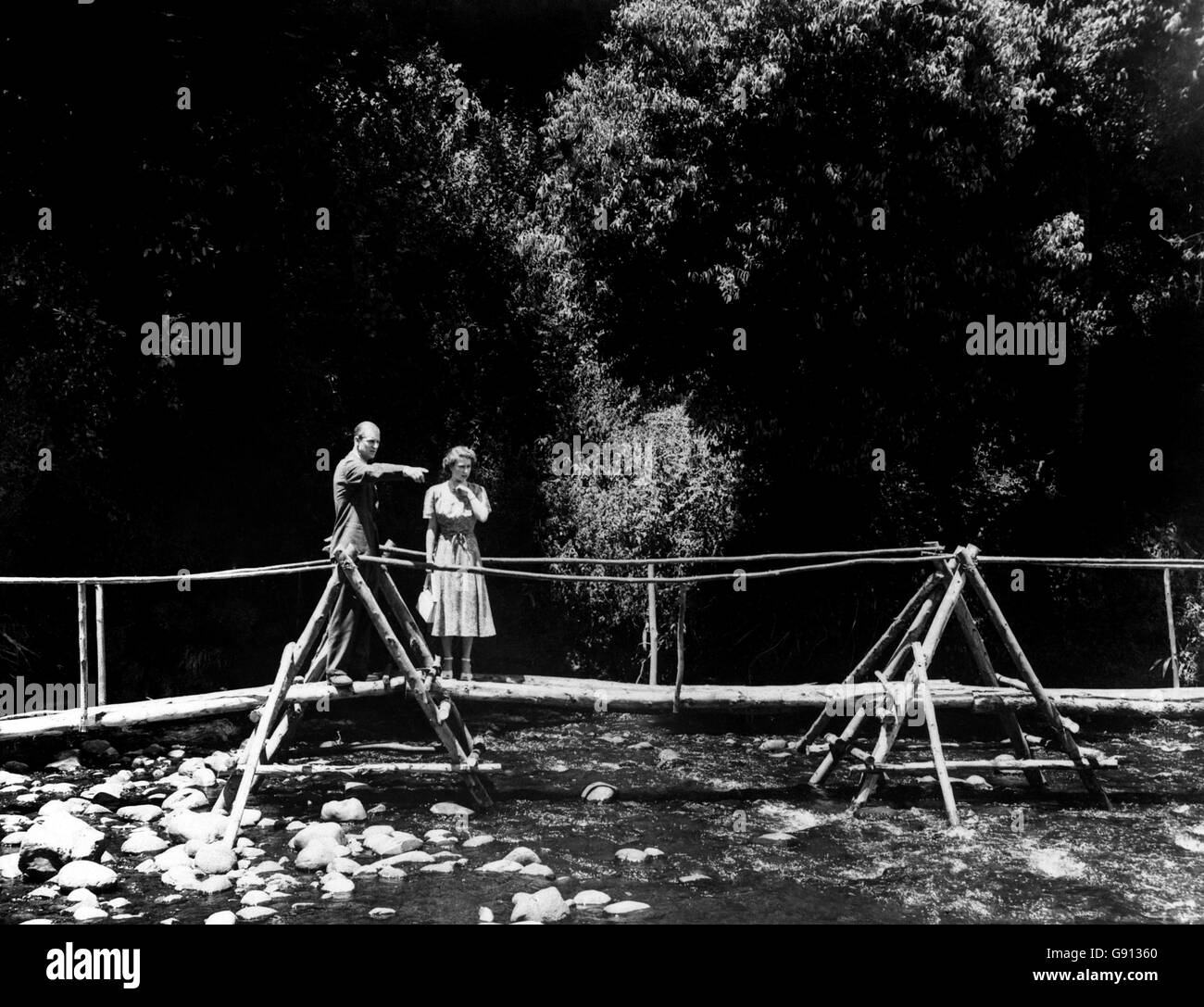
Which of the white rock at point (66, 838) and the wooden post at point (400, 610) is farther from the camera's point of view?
the wooden post at point (400, 610)

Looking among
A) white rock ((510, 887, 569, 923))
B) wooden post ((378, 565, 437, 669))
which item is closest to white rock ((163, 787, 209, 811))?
wooden post ((378, 565, 437, 669))

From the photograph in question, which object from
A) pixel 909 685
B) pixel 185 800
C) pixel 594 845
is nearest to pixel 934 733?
pixel 909 685

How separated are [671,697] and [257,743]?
111 inches

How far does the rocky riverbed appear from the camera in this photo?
6121mm

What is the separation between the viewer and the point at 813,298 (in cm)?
1097

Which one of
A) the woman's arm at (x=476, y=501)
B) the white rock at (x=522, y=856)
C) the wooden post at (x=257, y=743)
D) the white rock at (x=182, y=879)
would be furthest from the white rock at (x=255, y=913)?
the woman's arm at (x=476, y=501)

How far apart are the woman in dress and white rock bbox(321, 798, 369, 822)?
A: 1610 mm

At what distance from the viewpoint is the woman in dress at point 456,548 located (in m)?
9.31

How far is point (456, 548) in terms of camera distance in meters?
9.40

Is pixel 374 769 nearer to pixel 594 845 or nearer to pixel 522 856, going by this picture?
pixel 522 856

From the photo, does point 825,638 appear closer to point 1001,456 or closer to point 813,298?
point 1001,456

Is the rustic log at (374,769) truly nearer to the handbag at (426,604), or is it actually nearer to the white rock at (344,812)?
the white rock at (344,812)

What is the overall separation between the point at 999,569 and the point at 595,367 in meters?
5.31

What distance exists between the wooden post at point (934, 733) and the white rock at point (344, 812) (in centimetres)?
387
